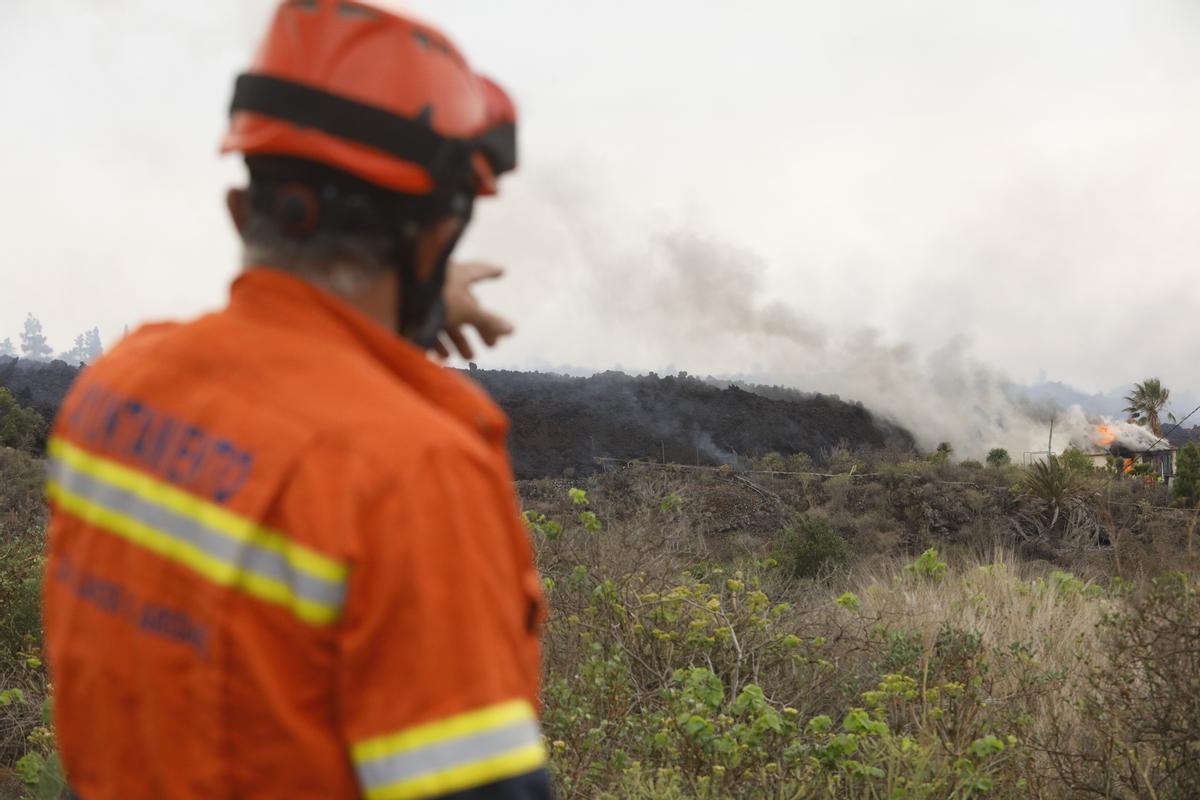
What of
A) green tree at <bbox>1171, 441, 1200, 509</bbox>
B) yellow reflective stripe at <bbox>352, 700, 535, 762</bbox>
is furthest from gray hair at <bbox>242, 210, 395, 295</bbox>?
green tree at <bbox>1171, 441, 1200, 509</bbox>

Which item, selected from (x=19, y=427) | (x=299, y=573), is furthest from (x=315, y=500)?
(x=19, y=427)

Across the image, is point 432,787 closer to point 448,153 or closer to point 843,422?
point 448,153

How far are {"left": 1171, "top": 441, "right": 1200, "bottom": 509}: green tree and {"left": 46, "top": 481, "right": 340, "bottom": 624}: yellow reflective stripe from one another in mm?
19503

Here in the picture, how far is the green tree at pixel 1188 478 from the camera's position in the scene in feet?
61.3

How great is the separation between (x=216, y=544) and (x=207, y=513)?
0.03 m

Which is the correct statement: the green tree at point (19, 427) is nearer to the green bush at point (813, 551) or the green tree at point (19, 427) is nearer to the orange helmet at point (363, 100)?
the green bush at point (813, 551)

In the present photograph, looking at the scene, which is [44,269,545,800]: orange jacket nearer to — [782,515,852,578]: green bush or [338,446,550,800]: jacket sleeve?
[338,446,550,800]: jacket sleeve

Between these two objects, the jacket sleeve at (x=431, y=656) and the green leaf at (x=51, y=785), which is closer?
the jacket sleeve at (x=431, y=656)

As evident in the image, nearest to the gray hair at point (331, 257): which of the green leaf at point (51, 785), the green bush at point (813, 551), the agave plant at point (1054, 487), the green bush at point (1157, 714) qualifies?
the green leaf at point (51, 785)

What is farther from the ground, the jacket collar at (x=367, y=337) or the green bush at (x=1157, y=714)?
the jacket collar at (x=367, y=337)

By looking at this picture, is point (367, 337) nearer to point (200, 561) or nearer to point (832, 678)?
point (200, 561)

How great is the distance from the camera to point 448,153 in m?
1.23

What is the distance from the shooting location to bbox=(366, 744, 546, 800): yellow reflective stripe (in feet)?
3.20

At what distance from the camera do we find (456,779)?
979 millimetres
